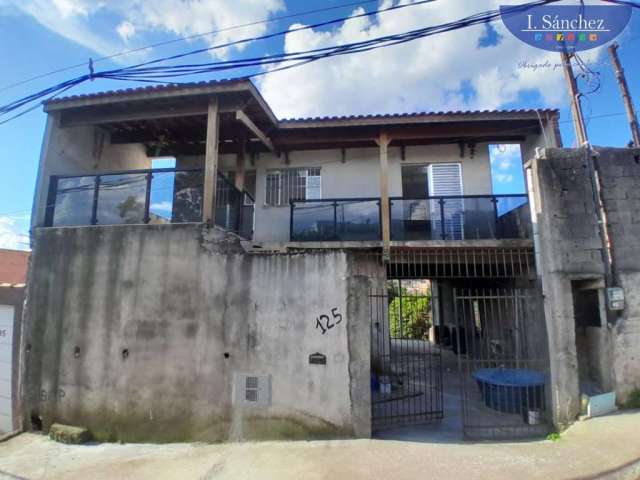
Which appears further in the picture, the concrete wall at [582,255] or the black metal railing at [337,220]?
the black metal railing at [337,220]

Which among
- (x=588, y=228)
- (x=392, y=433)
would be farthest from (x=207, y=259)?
(x=588, y=228)

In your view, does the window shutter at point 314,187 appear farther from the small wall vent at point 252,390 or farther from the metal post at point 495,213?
the small wall vent at point 252,390

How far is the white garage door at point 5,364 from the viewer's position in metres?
6.50

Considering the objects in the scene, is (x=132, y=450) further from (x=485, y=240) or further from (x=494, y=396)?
(x=485, y=240)

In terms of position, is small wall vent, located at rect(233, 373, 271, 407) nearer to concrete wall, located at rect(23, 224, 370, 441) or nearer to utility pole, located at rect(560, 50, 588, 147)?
concrete wall, located at rect(23, 224, 370, 441)

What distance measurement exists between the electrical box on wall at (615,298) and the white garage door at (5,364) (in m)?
9.90

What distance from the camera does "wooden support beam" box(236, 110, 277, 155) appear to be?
6.96m

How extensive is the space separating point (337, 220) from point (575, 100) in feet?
17.0

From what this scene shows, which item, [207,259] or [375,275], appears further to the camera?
[375,275]

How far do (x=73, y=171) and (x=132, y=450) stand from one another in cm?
592

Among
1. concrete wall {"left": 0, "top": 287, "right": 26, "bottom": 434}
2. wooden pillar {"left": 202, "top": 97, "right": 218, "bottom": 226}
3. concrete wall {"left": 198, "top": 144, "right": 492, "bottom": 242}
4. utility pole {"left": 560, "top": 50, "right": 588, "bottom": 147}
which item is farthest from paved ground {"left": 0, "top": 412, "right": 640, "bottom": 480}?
concrete wall {"left": 198, "top": 144, "right": 492, "bottom": 242}

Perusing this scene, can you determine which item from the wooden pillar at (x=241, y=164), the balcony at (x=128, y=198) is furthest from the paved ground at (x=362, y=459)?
the wooden pillar at (x=241, y=164)

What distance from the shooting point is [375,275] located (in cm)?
841

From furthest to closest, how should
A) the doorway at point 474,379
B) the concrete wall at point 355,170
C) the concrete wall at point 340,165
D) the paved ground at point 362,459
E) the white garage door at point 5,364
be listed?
the concrete wall at point 355,170 → the concrete wall at point 340,165 → the white garage door at point 5,364 → the doorway at point 474,379 → the paved ground at point 362,459
